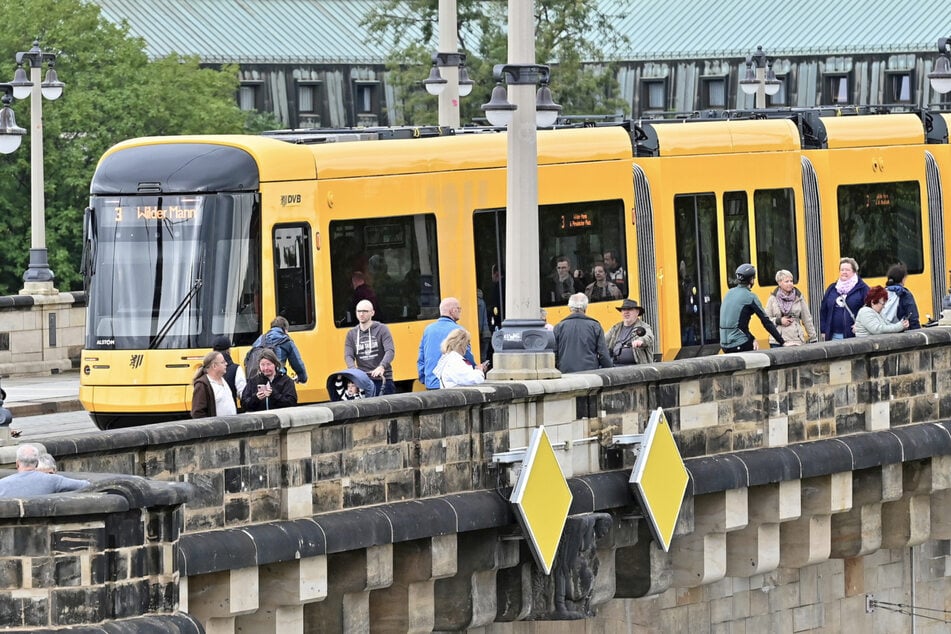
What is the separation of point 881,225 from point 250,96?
63.3m

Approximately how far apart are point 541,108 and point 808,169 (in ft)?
26.6

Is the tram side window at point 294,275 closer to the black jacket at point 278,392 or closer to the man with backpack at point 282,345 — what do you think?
the man with backpack at point 282,345

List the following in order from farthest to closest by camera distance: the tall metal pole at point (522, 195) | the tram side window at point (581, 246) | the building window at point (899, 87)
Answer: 1. the building window at point (899, 87)
2. the tram side window at point (581, 246)
3. the tall metal pole at point (522, 195)

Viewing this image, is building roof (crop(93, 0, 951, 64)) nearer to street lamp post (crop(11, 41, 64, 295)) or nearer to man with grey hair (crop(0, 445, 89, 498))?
street lamp post (crop(11, 41, 64, 295))

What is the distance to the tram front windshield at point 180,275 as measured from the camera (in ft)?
73.0

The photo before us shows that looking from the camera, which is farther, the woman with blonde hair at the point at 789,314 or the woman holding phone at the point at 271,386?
the woman with blonde hair at the point at 789,314

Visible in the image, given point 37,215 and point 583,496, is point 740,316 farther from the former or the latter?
point 37,215

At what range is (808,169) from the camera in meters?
30.0

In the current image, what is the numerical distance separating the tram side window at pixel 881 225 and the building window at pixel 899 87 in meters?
61.1

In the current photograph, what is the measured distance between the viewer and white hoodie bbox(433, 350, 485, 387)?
1920 centimetres

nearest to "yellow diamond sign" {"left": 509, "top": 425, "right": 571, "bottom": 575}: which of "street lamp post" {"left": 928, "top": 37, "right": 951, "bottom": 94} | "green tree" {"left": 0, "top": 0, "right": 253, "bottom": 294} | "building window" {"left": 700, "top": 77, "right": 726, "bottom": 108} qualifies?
"street lamp post" {"left": 928, "top": 37, "right": 951, "bottom": 94}

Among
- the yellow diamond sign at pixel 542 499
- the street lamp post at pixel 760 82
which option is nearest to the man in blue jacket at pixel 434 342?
the yellow diamond sign at pixel 542 499

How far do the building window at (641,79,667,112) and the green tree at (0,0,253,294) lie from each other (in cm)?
3322

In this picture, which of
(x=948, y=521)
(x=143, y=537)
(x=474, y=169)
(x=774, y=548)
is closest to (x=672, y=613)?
(x=774, y=548)
